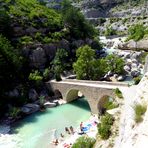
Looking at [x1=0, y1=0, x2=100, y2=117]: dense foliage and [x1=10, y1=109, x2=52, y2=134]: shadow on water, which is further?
[x1=0, y1=0, x2=100, y2=117]: dense foliage

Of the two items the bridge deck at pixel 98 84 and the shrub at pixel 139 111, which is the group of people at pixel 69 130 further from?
the shrub at pixel 139 111

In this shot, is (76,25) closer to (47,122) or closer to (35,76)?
(35,76)

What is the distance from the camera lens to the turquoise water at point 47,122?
45281 mm

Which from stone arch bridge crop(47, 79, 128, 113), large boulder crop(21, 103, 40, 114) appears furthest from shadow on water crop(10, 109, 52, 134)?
stone arch bridge crop(47, 79, 128, 113)

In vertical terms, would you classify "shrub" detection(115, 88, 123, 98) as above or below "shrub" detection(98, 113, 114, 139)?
above

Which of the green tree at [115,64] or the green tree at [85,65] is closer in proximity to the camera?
the green tree at [85,65]

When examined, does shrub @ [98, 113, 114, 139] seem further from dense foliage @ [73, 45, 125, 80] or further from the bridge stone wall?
dense foliage @ [73, 45, 125, 80]

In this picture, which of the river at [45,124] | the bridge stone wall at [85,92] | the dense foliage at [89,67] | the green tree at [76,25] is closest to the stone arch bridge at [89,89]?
the bridge stone wall at [85,92]

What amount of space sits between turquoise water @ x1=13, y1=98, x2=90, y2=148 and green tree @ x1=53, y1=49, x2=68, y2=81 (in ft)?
34.0

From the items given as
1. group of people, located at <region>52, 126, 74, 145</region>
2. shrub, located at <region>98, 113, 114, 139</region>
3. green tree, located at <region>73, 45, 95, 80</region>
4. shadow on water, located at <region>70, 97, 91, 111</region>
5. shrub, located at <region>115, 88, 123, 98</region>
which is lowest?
group of people, located at <region>52, 126, 74, 145</region>

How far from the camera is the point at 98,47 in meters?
96.4

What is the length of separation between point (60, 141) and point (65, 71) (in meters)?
30.4

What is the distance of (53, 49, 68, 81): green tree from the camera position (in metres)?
68.5

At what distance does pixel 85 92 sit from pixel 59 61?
2077 cm
